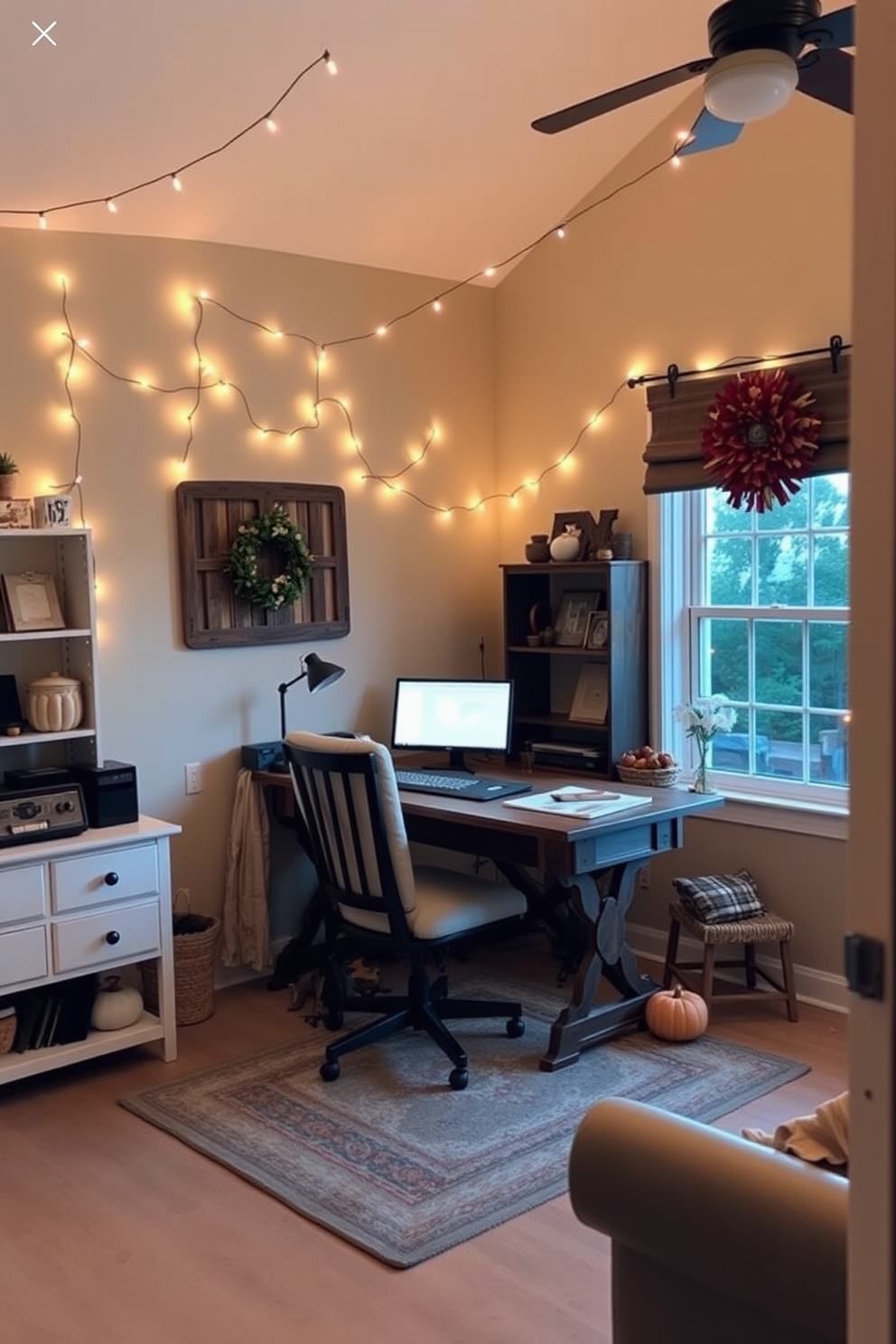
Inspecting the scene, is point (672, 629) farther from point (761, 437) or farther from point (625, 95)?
point (625, 95)

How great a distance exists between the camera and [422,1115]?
3330 mm

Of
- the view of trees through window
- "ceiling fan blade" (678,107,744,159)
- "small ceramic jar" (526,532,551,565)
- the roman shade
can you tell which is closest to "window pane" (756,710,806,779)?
the view of trees through window

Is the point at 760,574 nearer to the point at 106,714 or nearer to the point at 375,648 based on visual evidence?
the point at 375,648

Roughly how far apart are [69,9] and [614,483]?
8.08ft

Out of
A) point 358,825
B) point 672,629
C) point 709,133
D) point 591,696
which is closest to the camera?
point 709,133

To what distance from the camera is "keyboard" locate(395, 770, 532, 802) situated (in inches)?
157

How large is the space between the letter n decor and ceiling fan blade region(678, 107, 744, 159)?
1.98 m

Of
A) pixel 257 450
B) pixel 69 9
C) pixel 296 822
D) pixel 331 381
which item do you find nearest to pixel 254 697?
pixel 296 822

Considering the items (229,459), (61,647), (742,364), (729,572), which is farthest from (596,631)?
(61,647)

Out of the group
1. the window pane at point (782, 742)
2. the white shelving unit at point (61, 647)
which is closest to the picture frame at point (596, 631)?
the window pane at point (782, 742)

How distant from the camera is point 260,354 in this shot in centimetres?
444

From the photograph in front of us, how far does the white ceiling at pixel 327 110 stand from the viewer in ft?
10.7

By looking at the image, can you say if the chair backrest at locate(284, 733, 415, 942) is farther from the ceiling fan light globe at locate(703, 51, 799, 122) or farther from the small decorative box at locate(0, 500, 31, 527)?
the ceiling fan light globe at locate(703, 51, 799, 122)

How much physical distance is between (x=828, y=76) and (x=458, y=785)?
2397mm
